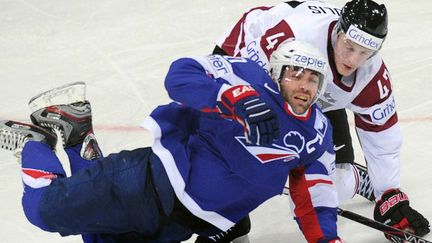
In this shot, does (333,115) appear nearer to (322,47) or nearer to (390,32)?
(322,47)

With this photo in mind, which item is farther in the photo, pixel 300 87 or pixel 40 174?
pixel 40 174

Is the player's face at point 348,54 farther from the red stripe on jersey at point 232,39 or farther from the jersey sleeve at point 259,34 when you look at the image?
the red stripe on jersey at point 232,39

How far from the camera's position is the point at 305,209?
9.50 feet

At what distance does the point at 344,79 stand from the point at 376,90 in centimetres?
13

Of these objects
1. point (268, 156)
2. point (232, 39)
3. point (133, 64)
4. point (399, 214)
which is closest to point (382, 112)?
point (399, 214)

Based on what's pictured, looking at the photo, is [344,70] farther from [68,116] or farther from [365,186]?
[68,116]

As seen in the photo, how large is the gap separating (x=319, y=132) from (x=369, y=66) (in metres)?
0.64

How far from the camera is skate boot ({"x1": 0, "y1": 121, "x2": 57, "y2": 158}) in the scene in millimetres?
3188

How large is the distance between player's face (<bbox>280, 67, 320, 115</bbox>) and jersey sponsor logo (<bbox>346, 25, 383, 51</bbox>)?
1.70 ft

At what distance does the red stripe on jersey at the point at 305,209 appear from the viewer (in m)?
2.88

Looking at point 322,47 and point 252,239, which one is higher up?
point 322,47

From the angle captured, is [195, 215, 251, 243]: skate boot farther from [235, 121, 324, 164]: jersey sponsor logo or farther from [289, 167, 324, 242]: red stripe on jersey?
[235, 121, 324, 164]: jersey sponsor logo

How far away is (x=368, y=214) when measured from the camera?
374cm

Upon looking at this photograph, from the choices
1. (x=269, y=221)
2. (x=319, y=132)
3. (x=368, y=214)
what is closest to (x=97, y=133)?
(x=269, y=221)
